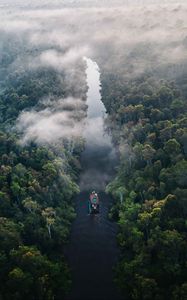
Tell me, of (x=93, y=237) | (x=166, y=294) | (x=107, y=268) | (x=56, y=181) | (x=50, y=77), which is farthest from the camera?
(x=50, y=77)

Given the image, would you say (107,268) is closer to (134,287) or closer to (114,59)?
(134,287)

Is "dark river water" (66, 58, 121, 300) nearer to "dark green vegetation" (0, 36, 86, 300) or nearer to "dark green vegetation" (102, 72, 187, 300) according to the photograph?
"dark green vegetation" (0, 36, 86, 300)

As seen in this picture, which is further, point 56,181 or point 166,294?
point 56,181

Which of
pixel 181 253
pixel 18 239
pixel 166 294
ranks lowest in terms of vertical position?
pixel 166 294

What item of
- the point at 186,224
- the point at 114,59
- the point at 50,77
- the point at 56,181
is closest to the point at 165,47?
the point at 114,59

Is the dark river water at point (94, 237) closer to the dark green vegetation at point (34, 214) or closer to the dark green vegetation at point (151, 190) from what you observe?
the dark green vegetation at point (34, 214)

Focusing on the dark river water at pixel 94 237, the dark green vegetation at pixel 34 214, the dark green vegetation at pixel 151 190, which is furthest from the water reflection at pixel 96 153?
the dark green vegetation at pixel 151 190

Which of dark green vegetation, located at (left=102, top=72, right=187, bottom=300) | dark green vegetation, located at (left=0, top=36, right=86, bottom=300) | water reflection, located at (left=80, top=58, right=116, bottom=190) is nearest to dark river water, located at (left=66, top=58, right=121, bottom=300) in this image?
water reflection, located at (left=80, top=58, right=116, bottom=190)
